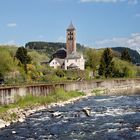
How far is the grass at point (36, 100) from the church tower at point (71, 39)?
273 ft

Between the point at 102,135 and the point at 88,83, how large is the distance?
54.7 metres

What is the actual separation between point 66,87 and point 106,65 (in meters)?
49.5

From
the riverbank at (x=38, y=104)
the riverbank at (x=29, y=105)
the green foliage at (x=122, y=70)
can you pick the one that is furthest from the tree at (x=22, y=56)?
the green foliage at (x=122, y=70)

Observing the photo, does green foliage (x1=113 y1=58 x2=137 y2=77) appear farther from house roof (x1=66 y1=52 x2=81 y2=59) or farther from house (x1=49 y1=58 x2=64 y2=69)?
house (x1=49 y1=58 x2=64 y2=69)

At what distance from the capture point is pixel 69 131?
121ft

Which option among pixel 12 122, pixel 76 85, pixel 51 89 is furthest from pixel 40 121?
pixel 76 85

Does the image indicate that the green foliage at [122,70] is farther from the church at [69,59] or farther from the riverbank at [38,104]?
the riverbank at [38,104]

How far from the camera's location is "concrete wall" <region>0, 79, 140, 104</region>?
Answer: 52312 mm

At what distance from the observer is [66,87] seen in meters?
76.2

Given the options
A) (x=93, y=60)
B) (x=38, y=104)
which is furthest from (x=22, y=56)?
(x=38, y=104)

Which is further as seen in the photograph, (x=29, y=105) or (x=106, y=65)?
(x=106, y=65)

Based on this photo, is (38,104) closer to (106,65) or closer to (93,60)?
(106,65)

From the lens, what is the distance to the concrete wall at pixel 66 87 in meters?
52.3

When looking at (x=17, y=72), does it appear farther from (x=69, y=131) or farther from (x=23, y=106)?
(x=69, y=131)
